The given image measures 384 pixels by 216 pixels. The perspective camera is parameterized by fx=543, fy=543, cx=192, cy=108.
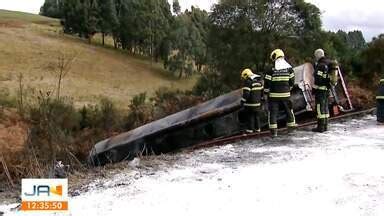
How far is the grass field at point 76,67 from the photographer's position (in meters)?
46.6

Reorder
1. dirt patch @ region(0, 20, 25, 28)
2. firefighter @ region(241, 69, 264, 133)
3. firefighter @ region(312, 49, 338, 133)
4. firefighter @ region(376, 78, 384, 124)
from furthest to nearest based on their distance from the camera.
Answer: dirt patch @ region(0, 20, 25, 28)
firefighter @ region(376, 78, 384, 124)
firefighter @ region(241, 69, 264, 133)
firefighter @ region(312, 49, 338, 133)

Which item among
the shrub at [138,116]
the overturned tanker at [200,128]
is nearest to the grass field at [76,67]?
the shrub at [138,116]

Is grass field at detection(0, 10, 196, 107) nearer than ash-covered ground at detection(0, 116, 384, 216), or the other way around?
ash-covered ground at detection(0, 116, 384, 216)

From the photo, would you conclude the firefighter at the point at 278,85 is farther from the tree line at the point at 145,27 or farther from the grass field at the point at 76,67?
the tree line at the point at 145,27

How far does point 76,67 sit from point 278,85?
170 ft

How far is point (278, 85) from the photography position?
33.0 feet

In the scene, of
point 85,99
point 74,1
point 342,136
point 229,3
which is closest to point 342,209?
point 342,136

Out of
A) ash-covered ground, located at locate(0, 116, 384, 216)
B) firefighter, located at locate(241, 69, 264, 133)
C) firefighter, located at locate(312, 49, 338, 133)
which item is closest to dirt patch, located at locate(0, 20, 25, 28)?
firefighter, located at locate(241, 69, 264, 133)

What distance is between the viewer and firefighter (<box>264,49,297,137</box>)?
9984mm

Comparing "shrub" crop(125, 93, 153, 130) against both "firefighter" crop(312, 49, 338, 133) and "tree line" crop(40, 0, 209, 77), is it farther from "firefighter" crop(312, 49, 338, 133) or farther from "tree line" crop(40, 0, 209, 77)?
"tree line" crop(40, 0, 209, 77)

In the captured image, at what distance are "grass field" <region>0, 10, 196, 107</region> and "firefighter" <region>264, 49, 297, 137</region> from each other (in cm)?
2792

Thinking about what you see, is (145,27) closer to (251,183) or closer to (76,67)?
(76,67)

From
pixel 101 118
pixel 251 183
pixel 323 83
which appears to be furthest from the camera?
pixel 101 118

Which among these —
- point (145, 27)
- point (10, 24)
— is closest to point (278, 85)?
point (145, 27)
